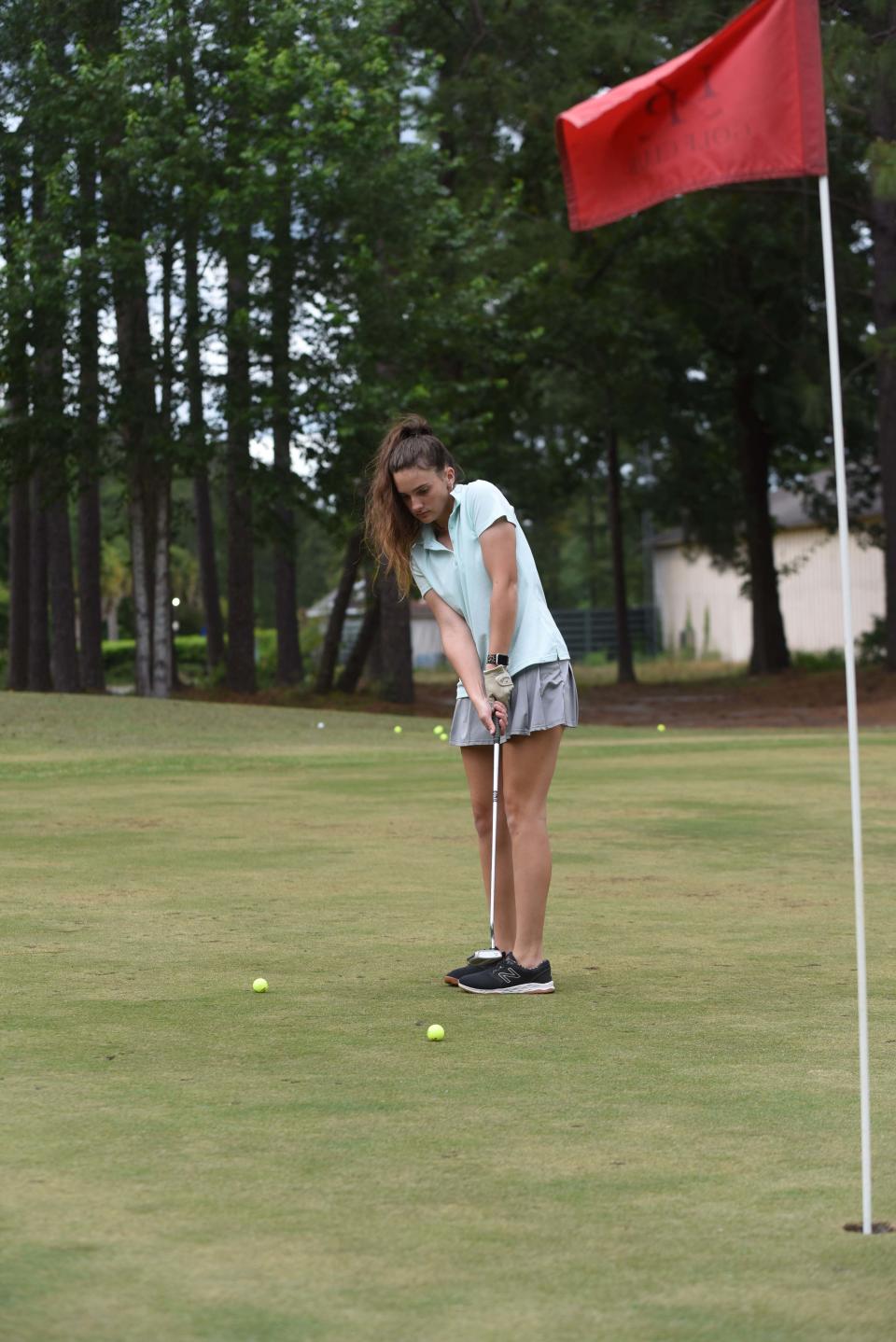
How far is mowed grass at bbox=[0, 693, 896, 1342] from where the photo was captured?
3.67 m

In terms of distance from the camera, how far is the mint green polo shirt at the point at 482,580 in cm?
706

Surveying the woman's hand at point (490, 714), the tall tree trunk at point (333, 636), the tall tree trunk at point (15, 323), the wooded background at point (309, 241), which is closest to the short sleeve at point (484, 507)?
the woman's hand at point (490, 714)

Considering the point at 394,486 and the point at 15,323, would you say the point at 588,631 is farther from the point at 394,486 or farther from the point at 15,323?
the point at 394,486

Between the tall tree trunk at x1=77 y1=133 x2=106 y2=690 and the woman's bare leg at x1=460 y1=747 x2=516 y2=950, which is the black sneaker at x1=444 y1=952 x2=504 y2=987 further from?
the tall tree trunk at x1=77 y1=133 x2=106 y2=690

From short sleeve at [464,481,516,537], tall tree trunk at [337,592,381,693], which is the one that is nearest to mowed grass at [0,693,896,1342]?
short sleeve at [464,481,516,537]

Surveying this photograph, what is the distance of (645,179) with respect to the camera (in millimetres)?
5461

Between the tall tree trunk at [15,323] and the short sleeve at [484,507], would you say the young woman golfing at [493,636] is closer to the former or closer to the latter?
the short sleeve at [484,507]

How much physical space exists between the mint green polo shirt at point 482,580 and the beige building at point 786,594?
43.6 meters

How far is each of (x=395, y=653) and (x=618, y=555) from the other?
15233 mm

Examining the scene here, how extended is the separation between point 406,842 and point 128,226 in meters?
21.1

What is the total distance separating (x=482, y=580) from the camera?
7.13 m

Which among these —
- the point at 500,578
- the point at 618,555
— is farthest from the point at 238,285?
the point at 500,578

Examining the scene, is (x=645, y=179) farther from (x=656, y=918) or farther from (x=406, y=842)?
(x=406, y=842)

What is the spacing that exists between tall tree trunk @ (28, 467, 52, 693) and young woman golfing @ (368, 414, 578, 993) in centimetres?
3469
